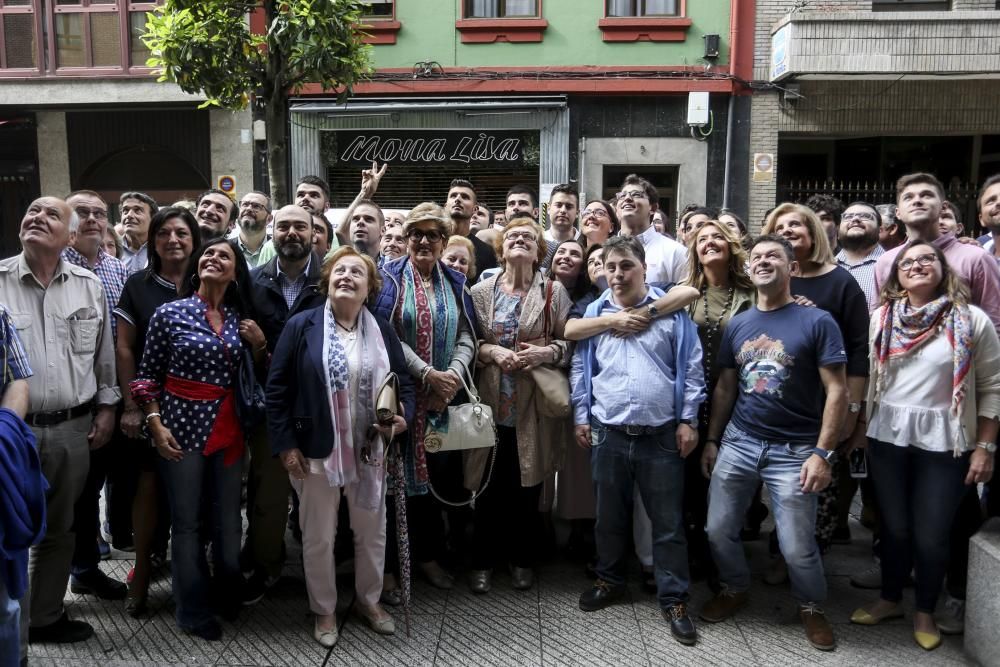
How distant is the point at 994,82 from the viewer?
12.3 metres

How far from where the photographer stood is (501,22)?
12.7 metres

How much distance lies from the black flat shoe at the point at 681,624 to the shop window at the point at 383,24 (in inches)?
449

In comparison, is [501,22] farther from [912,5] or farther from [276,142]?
[912,5]

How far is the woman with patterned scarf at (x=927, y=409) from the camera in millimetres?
3564

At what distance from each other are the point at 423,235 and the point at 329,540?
5.49 feet

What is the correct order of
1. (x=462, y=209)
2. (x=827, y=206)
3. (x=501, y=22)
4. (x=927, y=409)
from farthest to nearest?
(x=501, y=22) < (x=827, y=206) < (x=462, y=209) < (x=927, y=409)

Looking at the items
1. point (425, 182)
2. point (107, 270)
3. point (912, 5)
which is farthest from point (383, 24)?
point (107, 270)

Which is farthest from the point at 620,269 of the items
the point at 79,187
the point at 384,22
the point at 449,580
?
the point at 79,187

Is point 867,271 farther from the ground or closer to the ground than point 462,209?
closer to the ground

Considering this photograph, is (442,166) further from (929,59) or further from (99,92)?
(929,59)

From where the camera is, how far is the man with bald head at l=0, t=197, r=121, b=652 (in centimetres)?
348

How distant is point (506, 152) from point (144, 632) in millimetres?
10746

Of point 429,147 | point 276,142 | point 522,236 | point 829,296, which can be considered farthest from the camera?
point 429,147

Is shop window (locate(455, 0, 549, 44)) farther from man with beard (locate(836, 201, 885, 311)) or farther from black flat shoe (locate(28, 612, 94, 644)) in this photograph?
black flat shoe (locate(28, 612, 94, 644))
